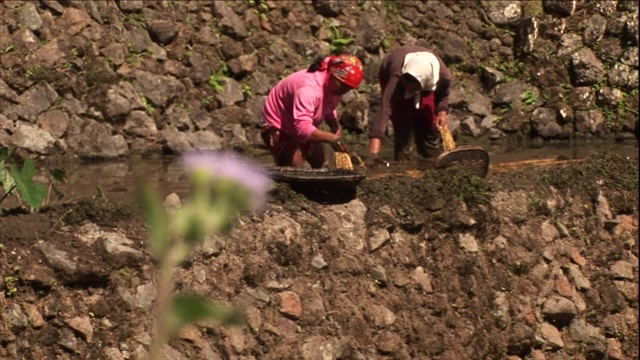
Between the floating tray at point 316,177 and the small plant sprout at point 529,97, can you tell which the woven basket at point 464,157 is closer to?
the floating tray at point 316,177

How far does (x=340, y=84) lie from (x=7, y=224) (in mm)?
2440

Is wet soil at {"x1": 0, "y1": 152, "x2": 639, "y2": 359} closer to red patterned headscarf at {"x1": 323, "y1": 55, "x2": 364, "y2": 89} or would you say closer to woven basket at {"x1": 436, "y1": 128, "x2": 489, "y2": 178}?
woven basket at {"x1": 436, "y1": 128, "x2": 489, "y2": 178}

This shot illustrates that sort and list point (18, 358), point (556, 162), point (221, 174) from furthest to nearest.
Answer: point (556, 162) → point (18, 358) → point (221, 174)

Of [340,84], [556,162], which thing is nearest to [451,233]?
[340,84]

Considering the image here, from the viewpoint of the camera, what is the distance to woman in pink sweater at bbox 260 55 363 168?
775 centimetres

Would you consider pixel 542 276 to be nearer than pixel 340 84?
No

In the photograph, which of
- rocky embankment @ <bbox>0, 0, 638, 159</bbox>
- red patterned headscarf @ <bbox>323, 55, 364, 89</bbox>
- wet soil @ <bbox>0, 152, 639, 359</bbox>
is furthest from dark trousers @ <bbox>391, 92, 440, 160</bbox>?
rocky embankment @ <bbox>0, 0, 638, 159</bbox>

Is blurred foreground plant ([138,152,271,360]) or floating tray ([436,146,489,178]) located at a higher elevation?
blurred foreground plant ([138,152,271,360])

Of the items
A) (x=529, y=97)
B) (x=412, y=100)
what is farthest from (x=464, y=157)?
(x=529, y=97)

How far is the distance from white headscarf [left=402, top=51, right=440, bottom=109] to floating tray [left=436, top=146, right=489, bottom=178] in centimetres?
53

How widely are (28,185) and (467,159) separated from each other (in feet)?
12.9

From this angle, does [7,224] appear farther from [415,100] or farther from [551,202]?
[551,202]

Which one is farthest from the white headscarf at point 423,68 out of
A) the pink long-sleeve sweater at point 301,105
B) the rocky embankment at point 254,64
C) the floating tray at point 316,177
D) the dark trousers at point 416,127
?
the rocky embankment at point 254,64

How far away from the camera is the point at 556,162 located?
11242mm
